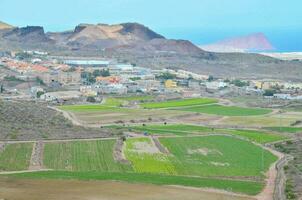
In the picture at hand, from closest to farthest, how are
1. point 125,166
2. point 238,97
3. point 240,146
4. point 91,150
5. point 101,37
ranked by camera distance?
point 125,166 → point 91,150 → point 240,146 → point 238,97 → point 101,37

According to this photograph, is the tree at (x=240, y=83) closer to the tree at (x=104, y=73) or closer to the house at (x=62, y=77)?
the tree at (x=104, y=73)

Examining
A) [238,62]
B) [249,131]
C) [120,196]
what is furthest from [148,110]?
[238,62]

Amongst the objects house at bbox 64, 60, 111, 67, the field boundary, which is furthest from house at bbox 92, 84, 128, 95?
the field boundary

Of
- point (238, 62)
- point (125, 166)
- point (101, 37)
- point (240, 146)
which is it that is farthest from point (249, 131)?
point (101, 37)

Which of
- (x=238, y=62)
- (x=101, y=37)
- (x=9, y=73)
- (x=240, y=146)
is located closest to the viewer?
(x=240, y=146)

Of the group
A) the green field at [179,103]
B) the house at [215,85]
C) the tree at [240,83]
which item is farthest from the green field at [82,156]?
the tree at [240,83]

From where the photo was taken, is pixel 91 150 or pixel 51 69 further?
pixel 51 69

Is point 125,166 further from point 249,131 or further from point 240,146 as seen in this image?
point 249,131
